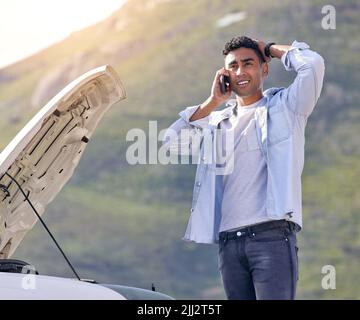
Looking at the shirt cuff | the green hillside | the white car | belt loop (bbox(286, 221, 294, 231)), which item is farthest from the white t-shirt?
the green hillside

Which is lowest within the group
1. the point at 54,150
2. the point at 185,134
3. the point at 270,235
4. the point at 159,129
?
the point at 270,235

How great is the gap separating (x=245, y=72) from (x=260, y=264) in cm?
94

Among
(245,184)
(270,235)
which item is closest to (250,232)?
(270,235)

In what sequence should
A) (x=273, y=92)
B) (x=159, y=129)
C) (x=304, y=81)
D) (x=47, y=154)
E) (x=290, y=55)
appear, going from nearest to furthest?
(x=304, y=81) → (x=290, y=55) → (x=273, y=92) → (x=47, y=154) → (x=159, y=129)

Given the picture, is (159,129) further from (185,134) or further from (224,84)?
(224,84)

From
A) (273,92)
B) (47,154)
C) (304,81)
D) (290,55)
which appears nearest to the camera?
(304,81)

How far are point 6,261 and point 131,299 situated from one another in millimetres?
690

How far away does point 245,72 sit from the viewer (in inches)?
210

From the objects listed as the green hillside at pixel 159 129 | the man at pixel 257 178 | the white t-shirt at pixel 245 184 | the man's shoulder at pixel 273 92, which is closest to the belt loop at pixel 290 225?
the man at pixel 257 178

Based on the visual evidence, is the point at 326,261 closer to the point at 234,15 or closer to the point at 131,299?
the point at 234,15

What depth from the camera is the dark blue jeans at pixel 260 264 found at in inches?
195

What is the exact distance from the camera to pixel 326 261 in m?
39.2

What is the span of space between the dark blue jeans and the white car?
478mm

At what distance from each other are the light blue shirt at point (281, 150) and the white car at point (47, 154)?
23.0 inches
